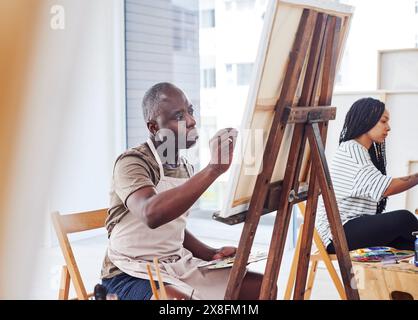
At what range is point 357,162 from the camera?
2.49m

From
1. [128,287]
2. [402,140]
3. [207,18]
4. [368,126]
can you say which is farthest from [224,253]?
[207,18]

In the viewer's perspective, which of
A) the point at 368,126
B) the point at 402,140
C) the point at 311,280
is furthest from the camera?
the point at 402,140

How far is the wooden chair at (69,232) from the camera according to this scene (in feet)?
5.81

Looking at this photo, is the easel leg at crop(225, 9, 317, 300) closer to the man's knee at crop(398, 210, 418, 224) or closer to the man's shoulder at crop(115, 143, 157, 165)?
the man's shoulder at crop(115, 143, 157, 165)

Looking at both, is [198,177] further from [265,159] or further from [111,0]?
[111,0]

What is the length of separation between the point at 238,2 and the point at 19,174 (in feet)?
5.09

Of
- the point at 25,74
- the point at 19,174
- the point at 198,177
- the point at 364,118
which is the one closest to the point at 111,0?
the point at 25,74

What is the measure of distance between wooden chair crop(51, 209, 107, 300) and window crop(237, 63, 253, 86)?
1.55m

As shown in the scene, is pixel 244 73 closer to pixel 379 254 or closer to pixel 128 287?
pixel 379 254

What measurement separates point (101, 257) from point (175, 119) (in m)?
1.05

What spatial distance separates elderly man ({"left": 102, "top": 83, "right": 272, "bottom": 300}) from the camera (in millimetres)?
1742

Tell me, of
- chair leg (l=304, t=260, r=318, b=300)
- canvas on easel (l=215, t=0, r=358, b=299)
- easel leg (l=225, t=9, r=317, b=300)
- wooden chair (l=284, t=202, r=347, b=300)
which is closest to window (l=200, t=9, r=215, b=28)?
wooden chair (l=284, t=202, r=347, b=300)

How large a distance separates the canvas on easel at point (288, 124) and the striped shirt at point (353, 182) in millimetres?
749

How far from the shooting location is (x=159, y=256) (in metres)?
1.84
